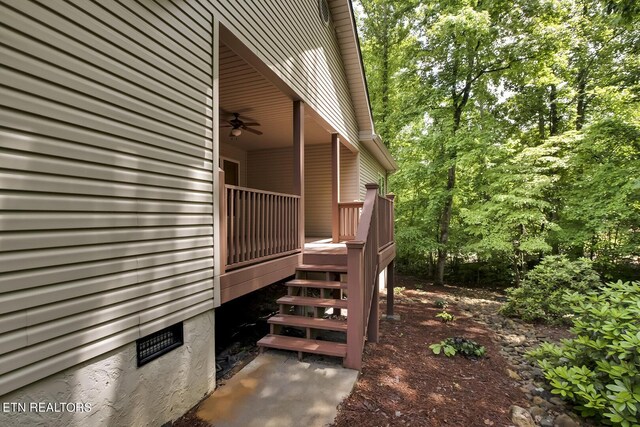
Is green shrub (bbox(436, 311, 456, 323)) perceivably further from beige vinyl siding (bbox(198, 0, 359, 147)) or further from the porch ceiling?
the porch ceiling

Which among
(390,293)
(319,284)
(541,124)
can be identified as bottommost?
(390,293)

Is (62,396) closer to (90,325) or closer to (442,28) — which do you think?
(90,325)

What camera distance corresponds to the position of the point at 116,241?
219 centimetres

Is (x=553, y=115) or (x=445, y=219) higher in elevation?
(x=553, y=115)

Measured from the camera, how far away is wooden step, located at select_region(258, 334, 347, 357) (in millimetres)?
3466

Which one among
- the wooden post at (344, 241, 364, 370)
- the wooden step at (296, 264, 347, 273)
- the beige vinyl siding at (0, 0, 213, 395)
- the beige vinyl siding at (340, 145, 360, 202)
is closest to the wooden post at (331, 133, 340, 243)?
the beige vinyl siding at (340, 145, 360, 202)

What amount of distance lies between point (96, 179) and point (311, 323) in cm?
278

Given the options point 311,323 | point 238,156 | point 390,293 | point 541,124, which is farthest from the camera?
point 541,124

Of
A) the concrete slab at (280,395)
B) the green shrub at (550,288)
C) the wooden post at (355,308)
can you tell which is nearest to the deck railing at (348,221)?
the wooden post at (355,308)

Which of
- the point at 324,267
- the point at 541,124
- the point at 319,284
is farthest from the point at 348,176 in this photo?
the point at 541,124

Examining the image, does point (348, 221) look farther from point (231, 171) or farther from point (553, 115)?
point (553, 115)

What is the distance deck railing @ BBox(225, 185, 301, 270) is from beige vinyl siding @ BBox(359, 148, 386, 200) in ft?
14.7

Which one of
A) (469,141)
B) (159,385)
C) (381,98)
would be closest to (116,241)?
(159,385)

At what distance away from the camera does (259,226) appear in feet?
13.1
